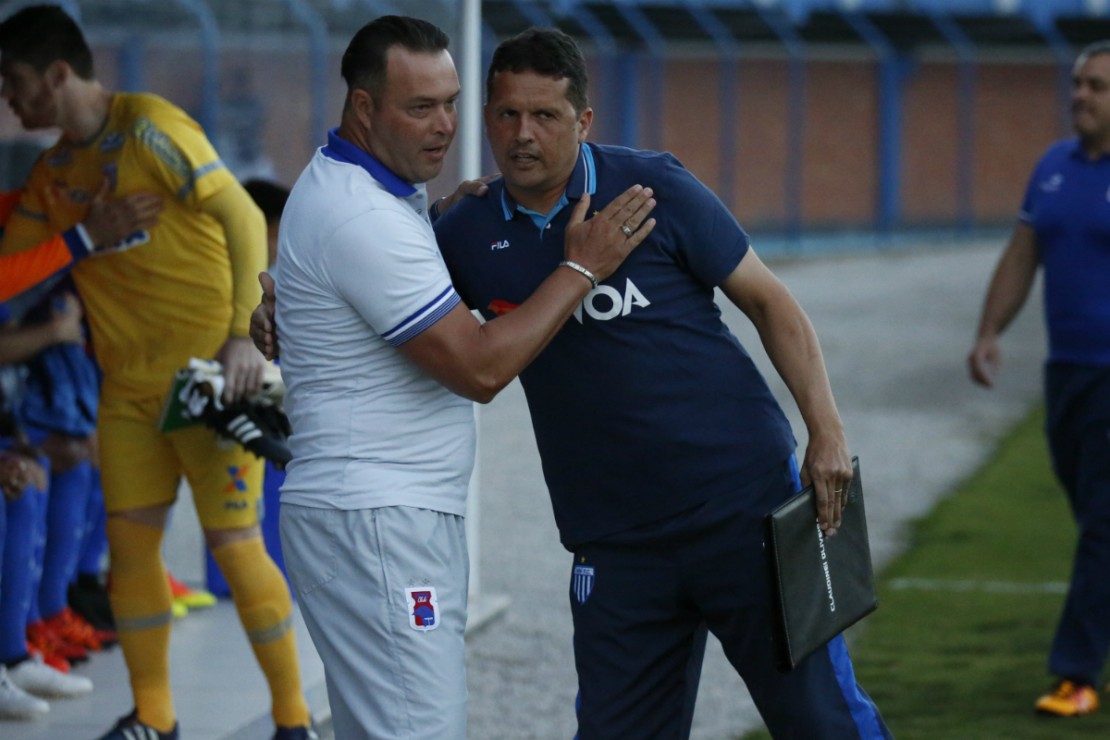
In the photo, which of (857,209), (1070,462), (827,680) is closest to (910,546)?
(1070,462)

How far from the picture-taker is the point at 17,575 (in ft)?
18.5

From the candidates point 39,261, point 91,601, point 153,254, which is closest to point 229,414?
point 153,254

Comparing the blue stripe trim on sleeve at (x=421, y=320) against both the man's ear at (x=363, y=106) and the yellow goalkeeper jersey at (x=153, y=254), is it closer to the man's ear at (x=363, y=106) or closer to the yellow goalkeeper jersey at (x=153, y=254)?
the man's ear at (x=363, y=106)

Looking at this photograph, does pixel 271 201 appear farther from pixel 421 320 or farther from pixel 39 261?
pixel 421 320

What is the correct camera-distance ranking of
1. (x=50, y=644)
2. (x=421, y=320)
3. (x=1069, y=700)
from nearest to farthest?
(x=421, y=320)
(x=1069, y=700)
(x=50, y=644)

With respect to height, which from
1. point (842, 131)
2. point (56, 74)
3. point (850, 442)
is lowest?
point (842, 131)

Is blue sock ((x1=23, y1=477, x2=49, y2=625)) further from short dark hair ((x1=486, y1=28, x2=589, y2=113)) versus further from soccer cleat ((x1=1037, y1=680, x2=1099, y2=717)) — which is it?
soccer cleat ((x1=1037, y1=680, x2=1099, y2=717))

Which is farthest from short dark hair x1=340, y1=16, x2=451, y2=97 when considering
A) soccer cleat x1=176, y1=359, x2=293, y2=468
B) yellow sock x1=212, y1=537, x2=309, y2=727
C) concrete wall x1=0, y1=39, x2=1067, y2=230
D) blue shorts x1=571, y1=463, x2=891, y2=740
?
concrete wall x1=0, y1=39, x2=1067, y2=230

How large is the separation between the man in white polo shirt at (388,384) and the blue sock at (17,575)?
235cm

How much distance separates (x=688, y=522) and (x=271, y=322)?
101 centimetres

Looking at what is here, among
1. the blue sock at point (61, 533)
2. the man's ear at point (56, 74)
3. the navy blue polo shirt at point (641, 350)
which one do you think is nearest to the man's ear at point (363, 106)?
the navy blue polo shirt at point (641, 350)

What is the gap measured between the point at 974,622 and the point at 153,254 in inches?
145

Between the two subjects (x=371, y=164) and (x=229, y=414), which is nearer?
(x=371, y=164)

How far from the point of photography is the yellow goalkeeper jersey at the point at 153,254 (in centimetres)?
496
